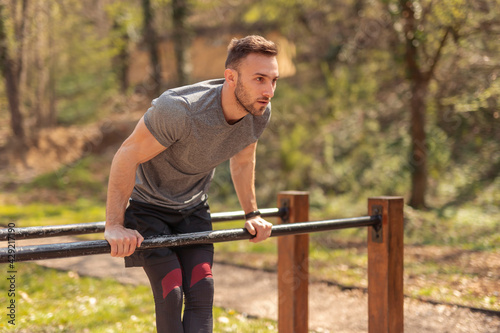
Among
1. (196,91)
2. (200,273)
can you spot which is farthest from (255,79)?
(200,273)

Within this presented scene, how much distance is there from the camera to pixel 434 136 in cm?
768

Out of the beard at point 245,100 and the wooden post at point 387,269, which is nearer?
the beard at point 245,100

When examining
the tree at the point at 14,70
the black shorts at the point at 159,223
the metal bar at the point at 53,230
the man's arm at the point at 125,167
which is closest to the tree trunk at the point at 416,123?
the black shorts at the point at 159,223

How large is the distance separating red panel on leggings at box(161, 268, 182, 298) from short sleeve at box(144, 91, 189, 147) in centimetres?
54

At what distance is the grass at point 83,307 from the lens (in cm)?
346

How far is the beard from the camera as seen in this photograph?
2.02 m

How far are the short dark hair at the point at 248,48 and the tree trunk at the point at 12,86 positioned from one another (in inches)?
363

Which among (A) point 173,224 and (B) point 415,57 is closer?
(A) point 173,224

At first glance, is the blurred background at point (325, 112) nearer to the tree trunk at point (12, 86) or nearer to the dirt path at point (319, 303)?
the tree trunk at point (12, 86)

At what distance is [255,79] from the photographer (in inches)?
79.0

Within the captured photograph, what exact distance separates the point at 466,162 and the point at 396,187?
1174 mm

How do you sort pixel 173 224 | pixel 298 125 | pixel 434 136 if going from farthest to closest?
1. pixel 298 125
2. pixel 434 136
3. pixel 173 224

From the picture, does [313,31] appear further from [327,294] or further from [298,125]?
[327,294]

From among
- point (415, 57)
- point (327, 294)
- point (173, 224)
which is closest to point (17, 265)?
point (327, 294)
